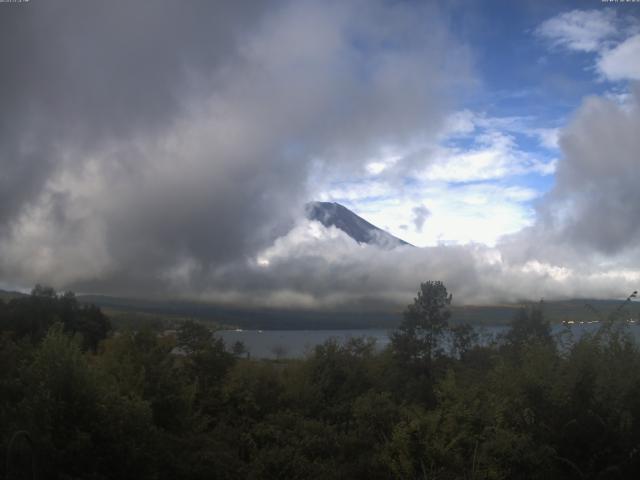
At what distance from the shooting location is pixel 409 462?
11.1m

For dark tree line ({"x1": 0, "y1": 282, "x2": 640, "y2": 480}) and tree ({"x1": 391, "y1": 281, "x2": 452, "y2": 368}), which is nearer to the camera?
dark tree line ({"x1": 0, "y1": 282, "x2": 640, "y2": 480})

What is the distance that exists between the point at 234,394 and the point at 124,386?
952cm

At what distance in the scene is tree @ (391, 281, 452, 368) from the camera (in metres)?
38.2

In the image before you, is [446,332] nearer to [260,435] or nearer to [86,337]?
[260,435]

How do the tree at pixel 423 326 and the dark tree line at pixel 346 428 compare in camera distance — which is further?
the tree at pixel 423 326

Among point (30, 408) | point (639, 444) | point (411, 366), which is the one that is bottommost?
point (411, 366)

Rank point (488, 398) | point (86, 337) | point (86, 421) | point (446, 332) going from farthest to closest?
point (86, 337), point (446, 332), point (488, 398), point (86, 421)

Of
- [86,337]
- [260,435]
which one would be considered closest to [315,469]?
[260,435]

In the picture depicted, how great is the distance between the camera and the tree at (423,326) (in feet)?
125

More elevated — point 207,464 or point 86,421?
point 86,421

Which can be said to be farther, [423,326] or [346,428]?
[423,326]

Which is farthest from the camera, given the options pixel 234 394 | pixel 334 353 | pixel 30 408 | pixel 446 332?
pixel 446 332

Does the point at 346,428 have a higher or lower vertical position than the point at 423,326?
lower

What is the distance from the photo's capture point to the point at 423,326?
39.9 m
